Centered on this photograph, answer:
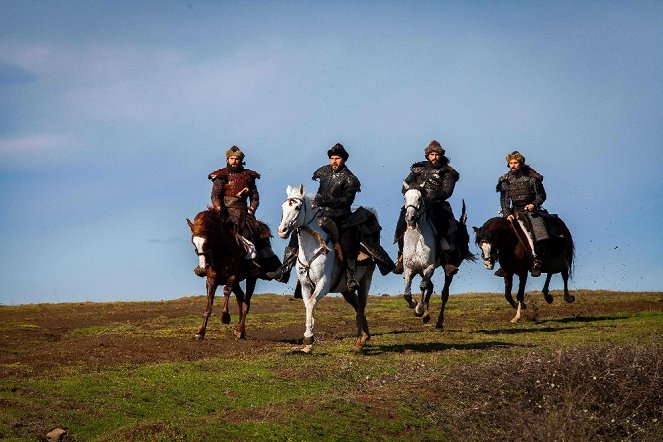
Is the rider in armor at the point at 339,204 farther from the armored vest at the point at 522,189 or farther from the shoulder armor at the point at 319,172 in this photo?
the armored vest at the point at 522,189

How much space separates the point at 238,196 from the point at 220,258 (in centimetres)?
157

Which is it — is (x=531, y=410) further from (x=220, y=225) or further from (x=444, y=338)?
(x=220, y=225)

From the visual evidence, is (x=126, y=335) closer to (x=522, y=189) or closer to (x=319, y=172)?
(x=319, y=172)

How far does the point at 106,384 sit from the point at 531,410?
671cm

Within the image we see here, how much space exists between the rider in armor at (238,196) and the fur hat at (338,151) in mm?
4859

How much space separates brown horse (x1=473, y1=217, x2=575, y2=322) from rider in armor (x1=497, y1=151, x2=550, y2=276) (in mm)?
202

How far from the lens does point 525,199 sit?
27016 millimetres

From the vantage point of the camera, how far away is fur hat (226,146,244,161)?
79.3 feet

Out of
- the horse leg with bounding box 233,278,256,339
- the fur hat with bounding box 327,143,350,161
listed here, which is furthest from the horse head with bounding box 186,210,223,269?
the fur hat with bounding box 327,143,350,161

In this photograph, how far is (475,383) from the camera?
620 inches

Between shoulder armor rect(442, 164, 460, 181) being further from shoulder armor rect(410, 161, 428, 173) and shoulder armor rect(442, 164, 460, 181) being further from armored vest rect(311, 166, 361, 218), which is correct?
armored vest rect(311, 166, 361, 218)

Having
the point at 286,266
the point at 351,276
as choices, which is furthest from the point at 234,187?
the point at 351,276

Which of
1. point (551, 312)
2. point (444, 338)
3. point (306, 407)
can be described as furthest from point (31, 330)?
point (306, 407)

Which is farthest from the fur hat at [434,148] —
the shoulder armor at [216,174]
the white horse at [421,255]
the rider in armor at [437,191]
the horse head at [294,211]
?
the horse head at [294,211]
